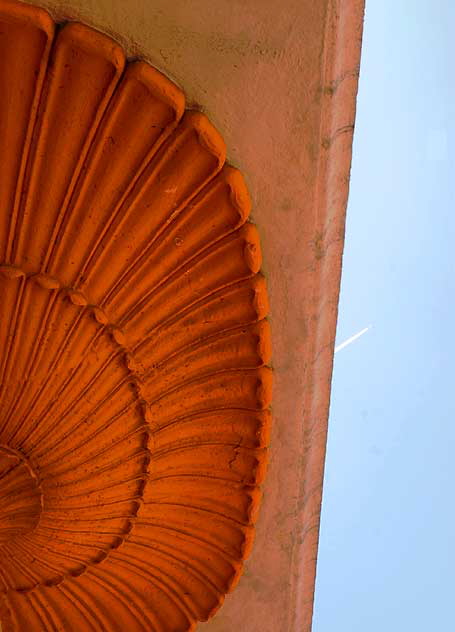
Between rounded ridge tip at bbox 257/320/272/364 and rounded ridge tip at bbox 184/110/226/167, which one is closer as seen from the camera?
rounded ridge tip at bbox 184/110/226/167

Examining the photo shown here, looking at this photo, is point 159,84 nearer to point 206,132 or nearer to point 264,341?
point 206,132

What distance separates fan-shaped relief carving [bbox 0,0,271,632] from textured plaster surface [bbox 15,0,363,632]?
7 cm

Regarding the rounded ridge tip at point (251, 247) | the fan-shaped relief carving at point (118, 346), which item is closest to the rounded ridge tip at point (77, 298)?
the fan-shaped relief carving at point (118, 346)

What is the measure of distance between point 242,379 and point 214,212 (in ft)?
1.62

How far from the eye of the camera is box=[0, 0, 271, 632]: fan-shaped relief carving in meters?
1.62

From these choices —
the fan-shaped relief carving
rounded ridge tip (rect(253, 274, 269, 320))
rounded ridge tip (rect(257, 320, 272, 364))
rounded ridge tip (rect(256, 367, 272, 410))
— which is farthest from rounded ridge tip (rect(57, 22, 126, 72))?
rounded ridge tip (rect(256, 367, 272, 410))

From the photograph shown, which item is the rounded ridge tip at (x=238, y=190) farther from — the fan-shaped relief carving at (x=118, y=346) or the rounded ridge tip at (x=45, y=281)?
the rounded ridge tip at (x=45, y=281)

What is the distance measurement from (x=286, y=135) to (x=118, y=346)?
661 mm

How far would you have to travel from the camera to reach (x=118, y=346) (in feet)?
6.07

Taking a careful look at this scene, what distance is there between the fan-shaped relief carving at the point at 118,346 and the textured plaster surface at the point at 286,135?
7 cm

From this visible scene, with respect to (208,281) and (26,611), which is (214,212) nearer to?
A: (208,281)

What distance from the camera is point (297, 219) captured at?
1.96m

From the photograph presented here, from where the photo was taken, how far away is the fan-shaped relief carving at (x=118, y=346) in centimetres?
162

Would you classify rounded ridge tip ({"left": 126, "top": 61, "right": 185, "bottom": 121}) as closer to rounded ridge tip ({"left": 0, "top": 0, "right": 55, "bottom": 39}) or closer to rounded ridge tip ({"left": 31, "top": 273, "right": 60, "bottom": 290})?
rounded ridge tip ({"left": 0, "top": 0, "right": 55, "bottom": 39})
